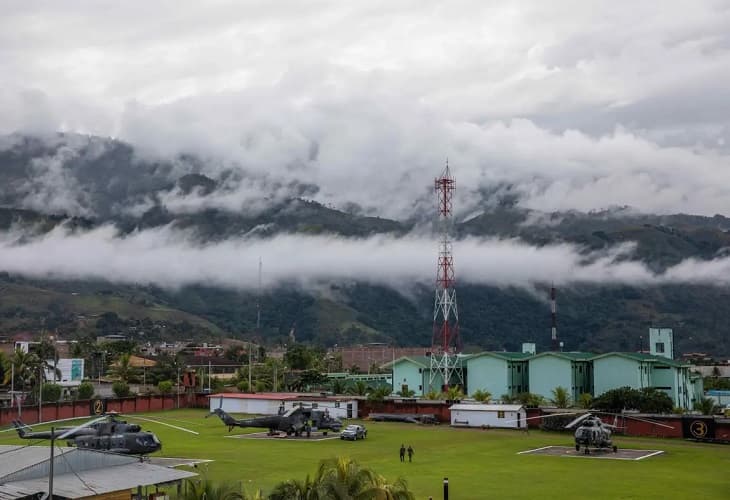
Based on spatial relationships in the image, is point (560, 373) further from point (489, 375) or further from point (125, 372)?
point (125, 372)

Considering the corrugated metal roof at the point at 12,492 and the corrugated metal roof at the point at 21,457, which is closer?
the corrugated metal roof at the point at 12,492

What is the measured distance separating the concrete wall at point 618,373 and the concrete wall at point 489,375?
1275 cm

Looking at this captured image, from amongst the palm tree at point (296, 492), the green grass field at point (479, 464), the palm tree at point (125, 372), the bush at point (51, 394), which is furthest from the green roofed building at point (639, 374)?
the palm tree at point (296, 492)

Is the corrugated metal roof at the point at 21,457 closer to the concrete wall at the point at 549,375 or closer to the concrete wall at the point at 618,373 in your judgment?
the concrete wall at the point at 549,375

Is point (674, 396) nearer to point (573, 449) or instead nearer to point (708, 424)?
point (708, 424)

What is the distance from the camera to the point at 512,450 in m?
61.6

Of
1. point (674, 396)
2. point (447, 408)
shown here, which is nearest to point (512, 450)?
point (447, 408)

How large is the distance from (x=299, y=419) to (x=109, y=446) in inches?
921

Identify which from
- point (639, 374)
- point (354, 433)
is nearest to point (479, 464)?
point (354, 433)

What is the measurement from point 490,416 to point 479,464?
25807mm

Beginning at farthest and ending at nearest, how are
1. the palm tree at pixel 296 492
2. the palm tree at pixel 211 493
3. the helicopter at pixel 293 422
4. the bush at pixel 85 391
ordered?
the bush at pixel 85 391 → the helicopter at pixel 293 422 → the palm tree at pixel 296 492 → the palm tree at pixel 211 493

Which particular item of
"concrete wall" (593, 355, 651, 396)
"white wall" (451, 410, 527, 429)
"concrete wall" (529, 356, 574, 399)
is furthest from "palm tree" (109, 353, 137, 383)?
"concrete wall" (593, 355, 651, 396)

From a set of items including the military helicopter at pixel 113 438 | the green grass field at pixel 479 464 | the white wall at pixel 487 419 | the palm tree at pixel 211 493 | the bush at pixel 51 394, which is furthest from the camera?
the bush at pixel 51 394

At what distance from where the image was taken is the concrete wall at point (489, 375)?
383 feet
